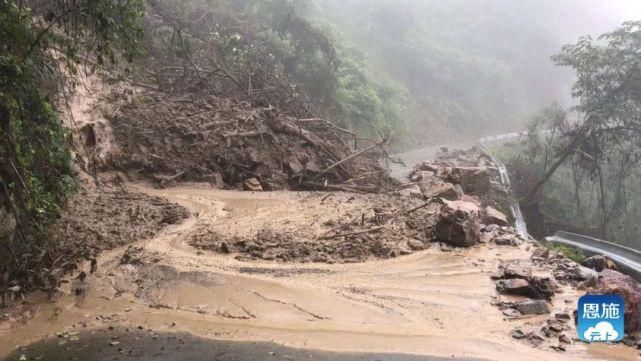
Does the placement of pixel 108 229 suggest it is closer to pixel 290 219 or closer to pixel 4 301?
pixel 4 301

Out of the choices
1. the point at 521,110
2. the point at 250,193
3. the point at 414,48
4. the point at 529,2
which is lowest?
the point at 250,193

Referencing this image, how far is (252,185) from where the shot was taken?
1078cm

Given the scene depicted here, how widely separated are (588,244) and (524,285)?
5.78 metres

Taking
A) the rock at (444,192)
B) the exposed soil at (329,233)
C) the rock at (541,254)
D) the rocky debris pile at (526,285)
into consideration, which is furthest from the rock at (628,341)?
the rock at (444,192)

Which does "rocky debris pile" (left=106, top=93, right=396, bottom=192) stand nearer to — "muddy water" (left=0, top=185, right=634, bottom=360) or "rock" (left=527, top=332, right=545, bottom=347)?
"muddy water" (left=0, top=185, right=634, bottom=360)

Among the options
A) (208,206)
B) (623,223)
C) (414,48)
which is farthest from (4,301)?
(414,48)

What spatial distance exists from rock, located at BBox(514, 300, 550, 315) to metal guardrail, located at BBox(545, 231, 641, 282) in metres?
3.94

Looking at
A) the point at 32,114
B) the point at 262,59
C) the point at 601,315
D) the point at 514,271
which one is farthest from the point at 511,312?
the point at 262,59

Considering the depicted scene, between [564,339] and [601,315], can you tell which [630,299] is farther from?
[601,315]

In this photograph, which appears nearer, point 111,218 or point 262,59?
point 111,218

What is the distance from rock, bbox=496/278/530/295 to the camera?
6188mm

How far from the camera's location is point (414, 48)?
3478 cm

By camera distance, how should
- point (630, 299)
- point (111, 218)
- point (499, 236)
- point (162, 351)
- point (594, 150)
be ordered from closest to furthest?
point (162, 351), point (630, 299), point (111, 218), point (499, 236), point (594, 150)

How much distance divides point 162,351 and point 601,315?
11.9 feet
